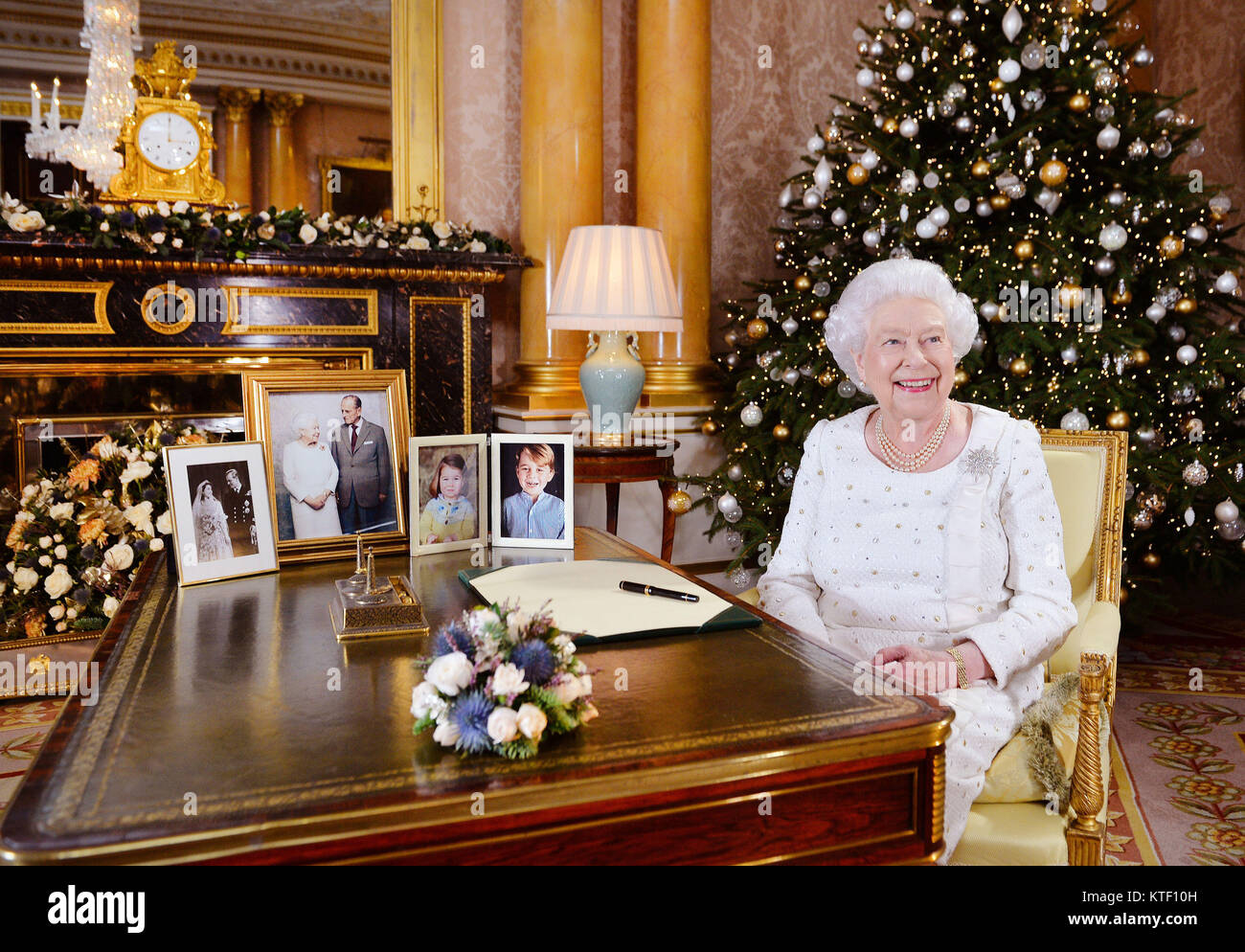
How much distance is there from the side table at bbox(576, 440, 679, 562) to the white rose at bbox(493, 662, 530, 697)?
2.98m

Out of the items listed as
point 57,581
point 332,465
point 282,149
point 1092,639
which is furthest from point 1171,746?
point 282,149

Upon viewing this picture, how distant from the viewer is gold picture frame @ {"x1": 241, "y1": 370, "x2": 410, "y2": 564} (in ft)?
6.09

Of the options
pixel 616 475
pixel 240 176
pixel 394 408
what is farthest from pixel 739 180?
pixel 394 408

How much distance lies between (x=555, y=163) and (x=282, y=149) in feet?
4.13

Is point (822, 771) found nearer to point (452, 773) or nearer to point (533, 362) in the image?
point (452, 773)

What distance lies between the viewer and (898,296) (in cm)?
206

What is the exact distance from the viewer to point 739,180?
5.44m

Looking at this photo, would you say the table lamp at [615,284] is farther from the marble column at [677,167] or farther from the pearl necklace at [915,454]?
the pearl necklace at [915,454]

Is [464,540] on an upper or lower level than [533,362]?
lower

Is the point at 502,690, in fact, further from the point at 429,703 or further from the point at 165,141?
the point at 165,141

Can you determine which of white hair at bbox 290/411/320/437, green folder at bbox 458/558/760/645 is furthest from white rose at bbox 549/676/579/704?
white hair at bbox 290/411/320/437

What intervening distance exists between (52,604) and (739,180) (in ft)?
12.9

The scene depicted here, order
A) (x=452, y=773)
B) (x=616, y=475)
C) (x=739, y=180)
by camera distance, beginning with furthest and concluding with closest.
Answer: (x=739, y=180) → (x=616, y=475) → (x=452, y=773)

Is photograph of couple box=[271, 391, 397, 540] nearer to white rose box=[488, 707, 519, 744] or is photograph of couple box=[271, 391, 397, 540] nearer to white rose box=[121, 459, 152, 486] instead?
white rose box=[121, 459, 152, 486]
